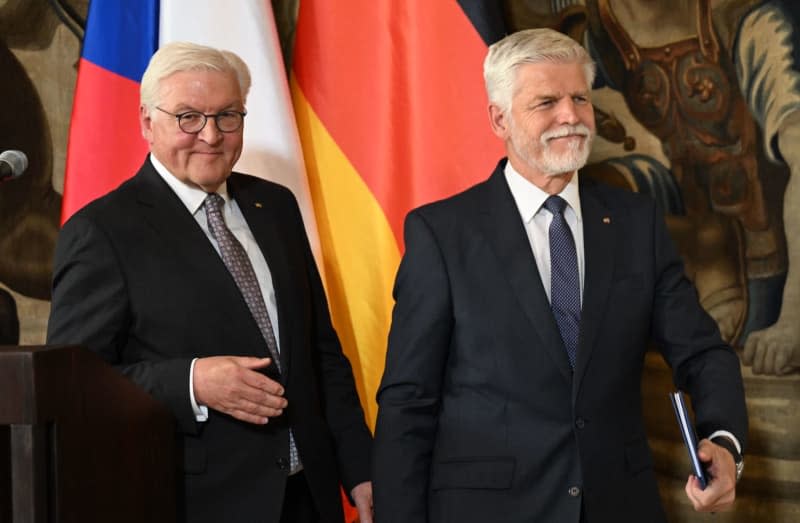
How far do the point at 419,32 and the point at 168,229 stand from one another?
53.7 inches

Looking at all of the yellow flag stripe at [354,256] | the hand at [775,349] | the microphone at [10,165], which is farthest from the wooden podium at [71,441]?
the hand at [775,349]

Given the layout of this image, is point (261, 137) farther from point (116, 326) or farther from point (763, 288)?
point (763, 288)

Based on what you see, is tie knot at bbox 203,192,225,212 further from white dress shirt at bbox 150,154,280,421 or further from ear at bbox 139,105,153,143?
ear at bbox 139,105,153,143

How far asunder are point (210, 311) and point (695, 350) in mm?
1113

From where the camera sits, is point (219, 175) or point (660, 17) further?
point (660, 17)

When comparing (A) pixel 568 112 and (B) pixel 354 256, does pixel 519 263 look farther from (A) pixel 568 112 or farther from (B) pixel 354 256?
(B) pixel 354 256

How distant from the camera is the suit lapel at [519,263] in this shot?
235cm

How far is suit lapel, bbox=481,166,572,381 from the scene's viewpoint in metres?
2.35

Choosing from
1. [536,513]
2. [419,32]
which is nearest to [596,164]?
[419,32]

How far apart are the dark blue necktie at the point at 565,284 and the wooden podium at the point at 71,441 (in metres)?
0.92

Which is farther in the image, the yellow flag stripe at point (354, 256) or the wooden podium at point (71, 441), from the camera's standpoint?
the yellow flag stripe at point (354, 256)

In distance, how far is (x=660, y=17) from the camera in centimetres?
361

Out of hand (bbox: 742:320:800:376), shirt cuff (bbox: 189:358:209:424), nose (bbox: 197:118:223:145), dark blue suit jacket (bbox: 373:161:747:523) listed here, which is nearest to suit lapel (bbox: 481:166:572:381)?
dark blue suit jacket (bbox: 373:161:747:523)

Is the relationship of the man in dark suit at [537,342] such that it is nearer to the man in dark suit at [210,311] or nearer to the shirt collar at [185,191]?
the man in dark suit at [210,311]
